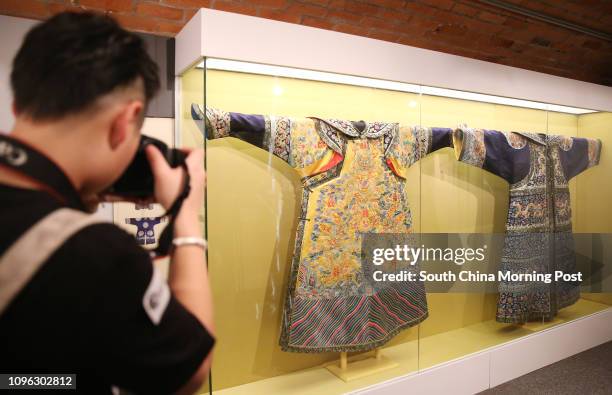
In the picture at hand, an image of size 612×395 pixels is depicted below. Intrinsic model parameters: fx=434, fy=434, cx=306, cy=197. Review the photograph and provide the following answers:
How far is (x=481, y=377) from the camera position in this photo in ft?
7.52

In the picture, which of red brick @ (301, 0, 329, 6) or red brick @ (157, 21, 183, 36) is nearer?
red brick @ (157, 21, 183, 36)

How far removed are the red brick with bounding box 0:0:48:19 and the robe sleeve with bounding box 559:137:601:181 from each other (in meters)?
2.91

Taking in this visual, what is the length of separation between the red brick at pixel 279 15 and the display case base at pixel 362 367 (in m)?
1.77

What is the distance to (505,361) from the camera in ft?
7.88

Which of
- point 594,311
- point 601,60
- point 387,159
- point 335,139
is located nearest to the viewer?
point 335,139

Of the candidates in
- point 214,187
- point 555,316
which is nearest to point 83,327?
point 214,187

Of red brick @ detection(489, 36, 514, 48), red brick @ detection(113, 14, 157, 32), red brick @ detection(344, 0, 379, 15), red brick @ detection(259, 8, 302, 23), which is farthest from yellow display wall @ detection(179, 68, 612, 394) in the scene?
red brick @ detection(489, 36, 514, 48)

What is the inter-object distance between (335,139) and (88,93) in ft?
4.36

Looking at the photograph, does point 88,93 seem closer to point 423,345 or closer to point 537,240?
point 423,345

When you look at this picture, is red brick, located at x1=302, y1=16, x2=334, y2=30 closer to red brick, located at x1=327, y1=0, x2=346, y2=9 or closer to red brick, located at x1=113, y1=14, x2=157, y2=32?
red brick, located at x1=327, y1=0, x2=346, y2=9

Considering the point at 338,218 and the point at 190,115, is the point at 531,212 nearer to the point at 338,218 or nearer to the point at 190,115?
the point at 338,218

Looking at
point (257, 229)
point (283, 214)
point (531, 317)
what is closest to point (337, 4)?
point (283, 214)

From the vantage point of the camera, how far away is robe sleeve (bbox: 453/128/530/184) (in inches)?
92.2

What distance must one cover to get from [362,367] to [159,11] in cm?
189
